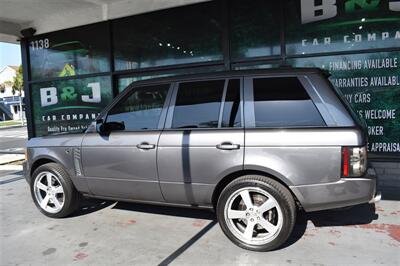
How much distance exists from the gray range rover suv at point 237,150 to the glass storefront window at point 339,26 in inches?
120

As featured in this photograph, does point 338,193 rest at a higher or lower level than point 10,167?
higher

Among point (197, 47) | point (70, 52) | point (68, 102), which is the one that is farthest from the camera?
point (68, 102)

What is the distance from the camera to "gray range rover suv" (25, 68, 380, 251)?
3.54 meters

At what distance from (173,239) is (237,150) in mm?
1341

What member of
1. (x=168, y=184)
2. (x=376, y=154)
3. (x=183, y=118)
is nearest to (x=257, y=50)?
(x=376, y=154)

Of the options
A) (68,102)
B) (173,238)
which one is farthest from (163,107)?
(68,102)

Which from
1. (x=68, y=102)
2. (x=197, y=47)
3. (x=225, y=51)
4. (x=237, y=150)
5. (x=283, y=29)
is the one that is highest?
(x=283, y=29)

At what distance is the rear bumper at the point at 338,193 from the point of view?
3.49 m

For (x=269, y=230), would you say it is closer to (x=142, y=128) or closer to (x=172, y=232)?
(x=172, y=232)

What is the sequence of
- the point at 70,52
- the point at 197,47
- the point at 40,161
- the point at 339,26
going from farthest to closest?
the point at 70,52, the point at 197,47, the point at 339,26, the point at 40,161

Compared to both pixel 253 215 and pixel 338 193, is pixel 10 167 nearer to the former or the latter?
pixel 253 215

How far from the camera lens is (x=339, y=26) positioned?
6402 mm

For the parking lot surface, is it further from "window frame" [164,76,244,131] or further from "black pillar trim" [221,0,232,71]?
"black pillar trim" [221,0,232,71]

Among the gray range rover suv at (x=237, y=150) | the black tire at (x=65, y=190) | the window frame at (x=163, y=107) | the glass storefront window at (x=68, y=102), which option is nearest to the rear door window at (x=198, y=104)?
the gray range rover suv at (x=237, y=150)
